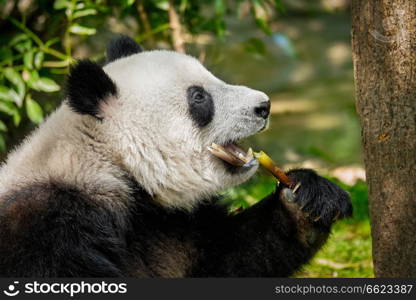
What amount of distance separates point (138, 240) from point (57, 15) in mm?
3014

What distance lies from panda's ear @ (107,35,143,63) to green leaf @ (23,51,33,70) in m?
1.57

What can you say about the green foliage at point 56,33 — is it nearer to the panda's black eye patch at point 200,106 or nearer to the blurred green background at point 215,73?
the blurred green background at point 215,73

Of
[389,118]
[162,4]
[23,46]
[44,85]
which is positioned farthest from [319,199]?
[23,46]

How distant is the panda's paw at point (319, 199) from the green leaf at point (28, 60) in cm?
269

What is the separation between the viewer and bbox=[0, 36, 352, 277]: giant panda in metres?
3.37

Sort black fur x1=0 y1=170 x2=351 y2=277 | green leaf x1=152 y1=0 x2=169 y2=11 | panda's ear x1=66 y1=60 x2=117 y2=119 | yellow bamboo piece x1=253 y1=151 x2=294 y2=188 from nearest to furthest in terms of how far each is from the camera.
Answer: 1. black fur x1=0 y1=170 x2=351 y2=277
2. panda's ear x1=66 y1=60 x2=117 y2=119
3. yellow bamboo piece x1=253 y1=151 x2=294 y2=188
4. green leaf x1=152 y1=0 x2=169 y2=11

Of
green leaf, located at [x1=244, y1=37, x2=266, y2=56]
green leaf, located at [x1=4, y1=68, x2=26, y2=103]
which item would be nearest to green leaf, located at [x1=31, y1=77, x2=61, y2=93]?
green leaf, located at [x1=4, y1=68, x2=26, y2=103]

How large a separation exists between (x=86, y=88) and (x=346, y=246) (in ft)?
9.36

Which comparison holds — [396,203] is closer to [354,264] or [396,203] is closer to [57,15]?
[354,264]

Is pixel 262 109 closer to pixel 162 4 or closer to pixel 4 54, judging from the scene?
pixel 162 4

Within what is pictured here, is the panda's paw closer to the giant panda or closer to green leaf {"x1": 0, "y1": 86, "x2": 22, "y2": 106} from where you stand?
the giant panda

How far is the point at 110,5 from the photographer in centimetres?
650

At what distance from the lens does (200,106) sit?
3818 millimetres

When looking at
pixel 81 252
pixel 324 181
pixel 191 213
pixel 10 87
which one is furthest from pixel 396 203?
pixel 10 87
